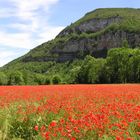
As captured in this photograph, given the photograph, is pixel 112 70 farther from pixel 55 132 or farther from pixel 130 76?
pixel 55 132

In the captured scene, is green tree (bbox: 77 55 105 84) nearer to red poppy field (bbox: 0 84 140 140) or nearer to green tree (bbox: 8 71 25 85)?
green tree (bbox: 8 71 25 85)

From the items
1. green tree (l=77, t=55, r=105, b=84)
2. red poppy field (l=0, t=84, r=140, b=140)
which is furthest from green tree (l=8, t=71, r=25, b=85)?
red poppy field (l=0, t=84, r=140, b=140)

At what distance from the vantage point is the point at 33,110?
11648 millimetres

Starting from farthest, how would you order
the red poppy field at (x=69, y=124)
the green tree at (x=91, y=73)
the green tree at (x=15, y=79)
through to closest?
the green tree at (x=15, y=79), the green tree at (x=91, y=73), the red poppy field at (x=69, y=124)

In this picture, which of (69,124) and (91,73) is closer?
(69,124)

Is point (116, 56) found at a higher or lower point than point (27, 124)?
higher

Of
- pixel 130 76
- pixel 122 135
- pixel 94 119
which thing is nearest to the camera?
pixel 122 135

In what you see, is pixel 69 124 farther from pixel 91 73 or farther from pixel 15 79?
pixel 15 79

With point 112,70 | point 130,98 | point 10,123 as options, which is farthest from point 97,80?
point 10,123

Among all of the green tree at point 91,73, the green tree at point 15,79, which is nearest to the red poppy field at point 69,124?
the green tree at point 91,73

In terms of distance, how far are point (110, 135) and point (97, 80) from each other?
287 feet

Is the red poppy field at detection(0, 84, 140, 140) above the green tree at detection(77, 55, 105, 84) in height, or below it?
below

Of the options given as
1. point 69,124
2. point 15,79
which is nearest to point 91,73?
point 15,79

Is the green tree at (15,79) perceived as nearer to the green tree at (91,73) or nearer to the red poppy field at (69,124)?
the green tree at (91,73)
